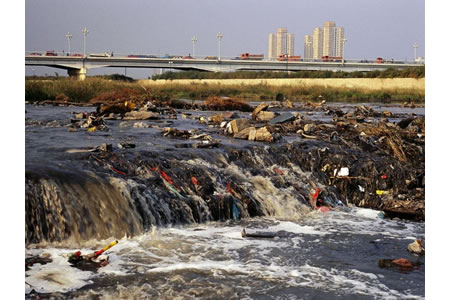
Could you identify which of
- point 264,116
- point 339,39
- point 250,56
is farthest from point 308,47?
point 264,116

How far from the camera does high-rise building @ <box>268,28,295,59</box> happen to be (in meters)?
127

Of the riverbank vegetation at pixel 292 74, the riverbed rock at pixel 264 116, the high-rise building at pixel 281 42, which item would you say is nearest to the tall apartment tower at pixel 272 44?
the high-rise building at pixel 281 42

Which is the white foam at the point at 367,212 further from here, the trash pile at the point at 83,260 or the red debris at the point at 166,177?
the trash pile at the point at 83,260

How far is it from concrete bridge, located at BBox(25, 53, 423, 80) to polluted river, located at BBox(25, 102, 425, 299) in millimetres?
50794

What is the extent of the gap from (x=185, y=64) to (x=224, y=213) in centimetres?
6175

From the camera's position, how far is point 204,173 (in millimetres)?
9242

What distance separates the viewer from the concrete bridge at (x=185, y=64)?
61566mm

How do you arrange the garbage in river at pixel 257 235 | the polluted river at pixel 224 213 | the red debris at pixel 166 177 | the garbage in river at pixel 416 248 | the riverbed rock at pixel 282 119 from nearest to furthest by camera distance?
the polluted river at pixel 224 213 → the garbage in river at pixel 416 248 → the garbage in river at pixel 257 235 → the red debris at pixel 166 177 → the riverbed rock at pixel 282 119

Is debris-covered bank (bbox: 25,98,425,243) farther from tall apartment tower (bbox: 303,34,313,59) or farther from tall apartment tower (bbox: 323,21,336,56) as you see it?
tall apartment tower (bbox: 303,34,313,59)

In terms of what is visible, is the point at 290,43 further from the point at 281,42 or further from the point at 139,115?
the point at 139,115

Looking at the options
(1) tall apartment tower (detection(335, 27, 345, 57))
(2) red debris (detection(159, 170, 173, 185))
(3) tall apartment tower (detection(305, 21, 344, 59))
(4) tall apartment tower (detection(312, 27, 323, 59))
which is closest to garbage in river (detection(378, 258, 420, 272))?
(2) red debris (detection(159, 170, 173, 185))

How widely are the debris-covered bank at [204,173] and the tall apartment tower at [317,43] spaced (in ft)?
326

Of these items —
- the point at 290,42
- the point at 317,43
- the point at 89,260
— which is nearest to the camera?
the point at 89,260

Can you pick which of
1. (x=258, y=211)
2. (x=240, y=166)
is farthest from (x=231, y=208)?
(x=240, y=166)
